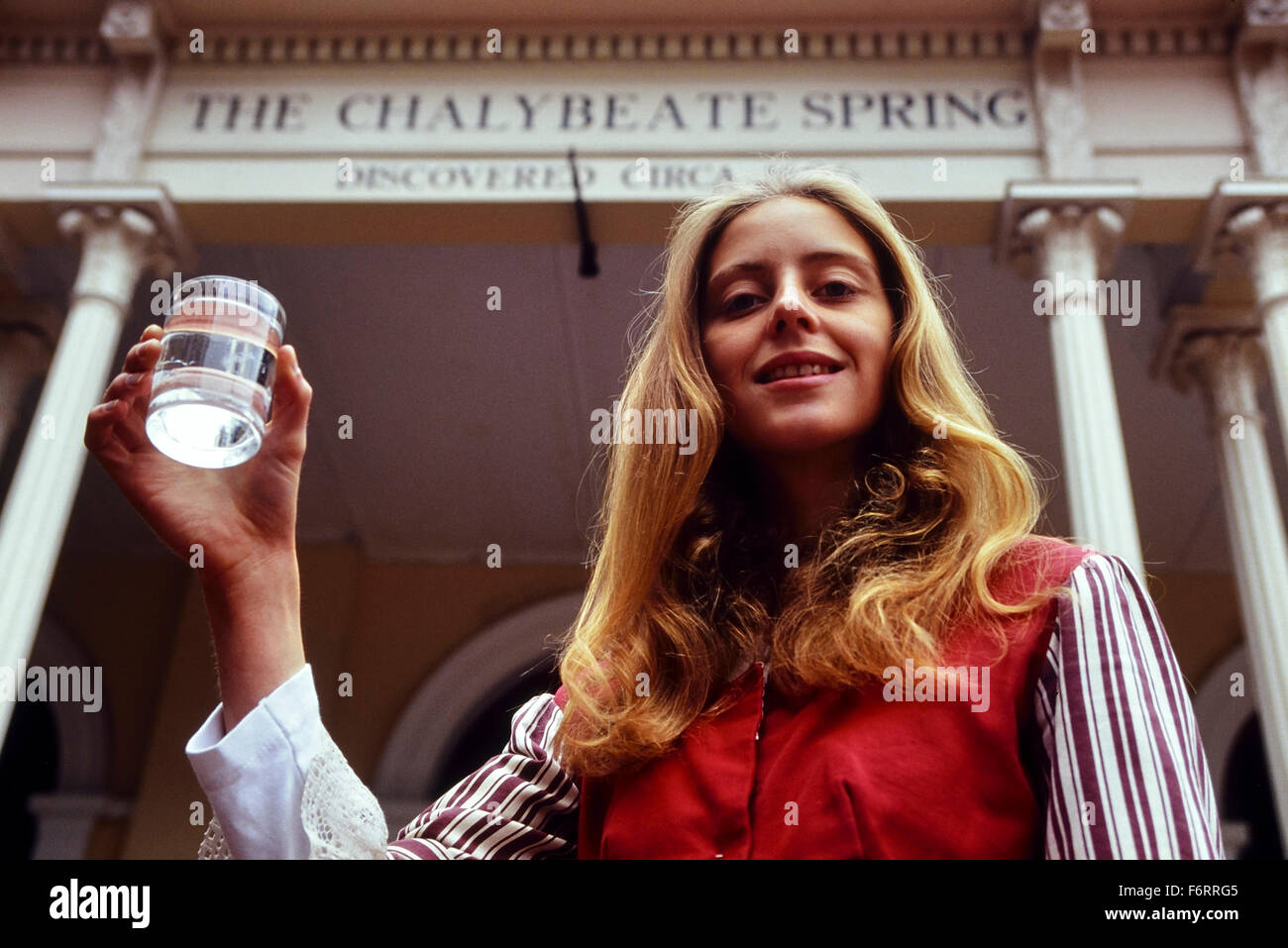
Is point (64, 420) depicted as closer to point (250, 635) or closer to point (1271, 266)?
point (250, 635)

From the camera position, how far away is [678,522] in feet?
3.95

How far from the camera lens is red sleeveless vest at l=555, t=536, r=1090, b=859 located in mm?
843

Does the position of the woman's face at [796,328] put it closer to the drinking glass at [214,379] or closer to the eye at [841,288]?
the eye at [841,288]

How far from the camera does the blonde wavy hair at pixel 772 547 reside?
98 cm

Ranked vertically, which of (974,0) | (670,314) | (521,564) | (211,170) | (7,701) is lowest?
(670,314)

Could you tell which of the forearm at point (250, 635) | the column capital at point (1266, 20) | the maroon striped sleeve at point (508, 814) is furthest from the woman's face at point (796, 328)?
the column capital at point (1266, 20)

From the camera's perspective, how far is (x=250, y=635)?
3.16 ft

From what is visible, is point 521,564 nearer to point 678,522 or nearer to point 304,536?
point 304,536

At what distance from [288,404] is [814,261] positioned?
56 centimetres

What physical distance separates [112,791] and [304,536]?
1.88 m

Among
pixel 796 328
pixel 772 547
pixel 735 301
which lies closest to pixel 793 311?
pixel 796 328

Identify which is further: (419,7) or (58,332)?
(58,332)
